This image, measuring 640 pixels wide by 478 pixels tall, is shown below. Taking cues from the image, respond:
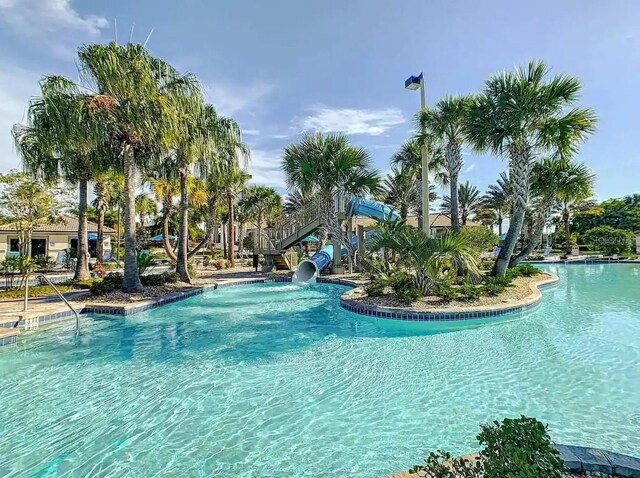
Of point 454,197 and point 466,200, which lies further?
point 466,200

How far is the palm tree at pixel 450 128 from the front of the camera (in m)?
14.5

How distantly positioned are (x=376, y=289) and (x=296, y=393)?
7.22m

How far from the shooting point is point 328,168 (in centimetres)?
1592

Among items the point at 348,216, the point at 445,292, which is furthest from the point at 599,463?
the point at 348,216

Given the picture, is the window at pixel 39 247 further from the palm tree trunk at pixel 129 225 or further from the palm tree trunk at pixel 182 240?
the palm tree trunk at pixel 129 225

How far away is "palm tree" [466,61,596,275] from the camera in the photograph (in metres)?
12.4

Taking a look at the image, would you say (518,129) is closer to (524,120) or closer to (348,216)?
(524,120)

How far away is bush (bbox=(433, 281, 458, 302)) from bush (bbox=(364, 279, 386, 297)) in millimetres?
1737

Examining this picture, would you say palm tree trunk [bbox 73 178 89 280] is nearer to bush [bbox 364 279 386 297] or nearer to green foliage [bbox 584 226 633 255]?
bush [bbox 364 279 386 297]

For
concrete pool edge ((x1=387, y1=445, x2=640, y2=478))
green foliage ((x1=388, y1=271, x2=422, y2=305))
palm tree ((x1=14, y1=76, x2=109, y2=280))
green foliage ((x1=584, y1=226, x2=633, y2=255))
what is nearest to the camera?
concrete pool edge ((x1=387, y1=445, x2=640, y2=478))

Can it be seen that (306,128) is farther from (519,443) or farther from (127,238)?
(519,443)

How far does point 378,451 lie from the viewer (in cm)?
377

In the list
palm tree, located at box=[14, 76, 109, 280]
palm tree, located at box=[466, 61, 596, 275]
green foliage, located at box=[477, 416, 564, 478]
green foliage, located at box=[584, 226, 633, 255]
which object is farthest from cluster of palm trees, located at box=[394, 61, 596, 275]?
green foliage, located at box=[584, 226, 633, 255]

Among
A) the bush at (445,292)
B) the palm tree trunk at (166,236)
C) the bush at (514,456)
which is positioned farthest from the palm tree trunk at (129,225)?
the bush at (514,456)
